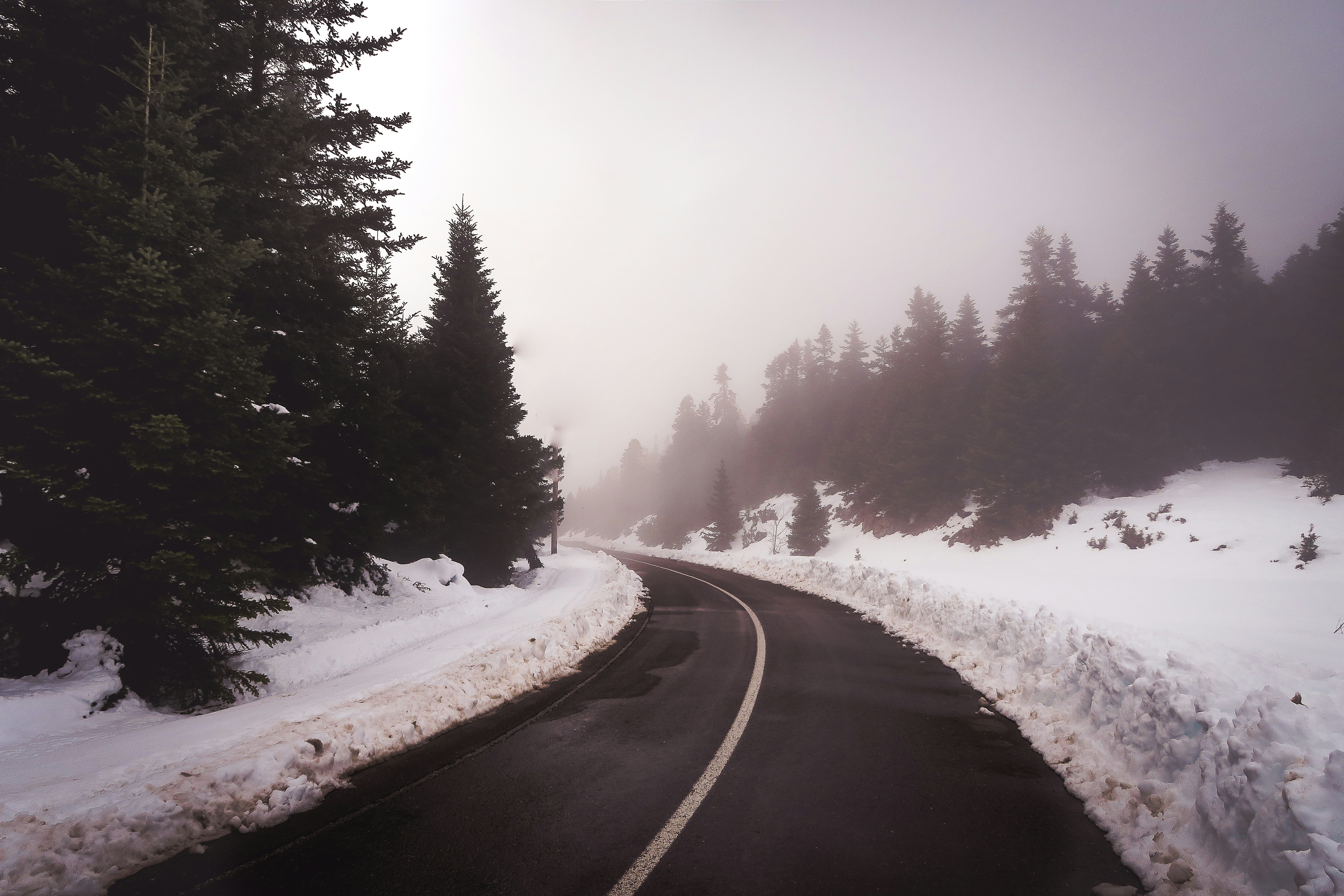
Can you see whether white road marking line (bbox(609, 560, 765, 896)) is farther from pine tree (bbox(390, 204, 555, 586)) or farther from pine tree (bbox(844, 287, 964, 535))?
pine tree (bbox(844, 287, 964, 535))

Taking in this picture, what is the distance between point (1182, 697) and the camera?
453cm

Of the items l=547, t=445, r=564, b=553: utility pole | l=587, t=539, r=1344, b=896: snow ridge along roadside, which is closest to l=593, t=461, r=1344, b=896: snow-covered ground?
l=587, t=539, r=1344, b=896: snow ridge along roadside

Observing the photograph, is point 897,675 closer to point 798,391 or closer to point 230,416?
point 230,416

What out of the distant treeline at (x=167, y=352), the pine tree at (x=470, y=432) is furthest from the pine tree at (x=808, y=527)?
the distant treeline at (x=167, y=352)

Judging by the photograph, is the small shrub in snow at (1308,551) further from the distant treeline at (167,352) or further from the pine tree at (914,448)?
the distant treeline at (167,352)

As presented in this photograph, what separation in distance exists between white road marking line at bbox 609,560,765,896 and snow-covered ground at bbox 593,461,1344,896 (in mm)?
2910

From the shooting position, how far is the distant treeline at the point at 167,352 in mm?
5867

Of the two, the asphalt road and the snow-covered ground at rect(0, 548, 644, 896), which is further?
the snow-covered ground at rect(0, 548, 644, 896)

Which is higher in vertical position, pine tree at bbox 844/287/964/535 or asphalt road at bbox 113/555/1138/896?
pine tree at bbox 844/287/964/535

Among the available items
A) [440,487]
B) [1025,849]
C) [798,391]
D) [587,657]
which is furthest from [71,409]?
[798,391]

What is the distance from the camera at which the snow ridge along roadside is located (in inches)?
120

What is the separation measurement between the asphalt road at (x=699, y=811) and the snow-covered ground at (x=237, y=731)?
0.99ft

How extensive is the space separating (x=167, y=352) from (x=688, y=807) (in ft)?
24.0

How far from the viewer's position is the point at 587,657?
30.1 ft
